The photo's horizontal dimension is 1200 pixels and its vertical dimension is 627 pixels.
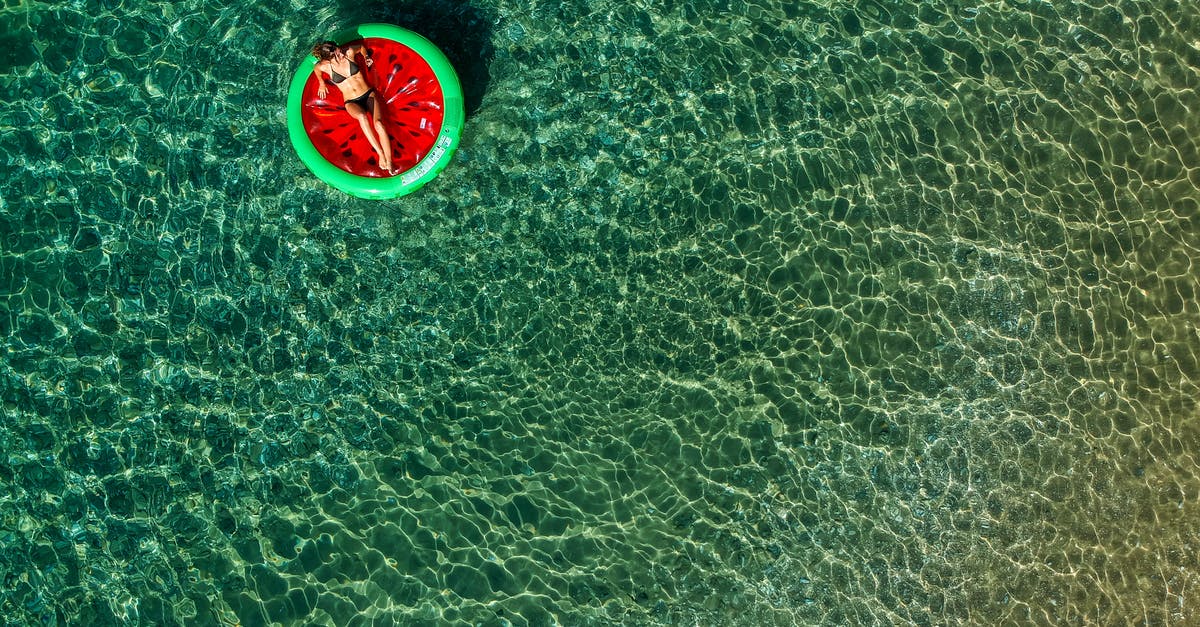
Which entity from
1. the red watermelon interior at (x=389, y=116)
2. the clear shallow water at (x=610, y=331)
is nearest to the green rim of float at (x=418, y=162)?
the red watermelon interior at (x=389, y=116)

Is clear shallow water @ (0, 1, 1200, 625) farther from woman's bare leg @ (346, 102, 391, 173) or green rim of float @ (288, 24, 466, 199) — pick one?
woman's bare leg @ (346, 102, 391, 173)

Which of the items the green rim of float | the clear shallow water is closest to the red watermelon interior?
the green rim of float

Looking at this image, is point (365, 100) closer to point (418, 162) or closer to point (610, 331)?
point (418, 162)

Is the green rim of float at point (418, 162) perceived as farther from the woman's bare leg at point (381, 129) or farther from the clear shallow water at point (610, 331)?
the clear shallow water at point (610, 331)

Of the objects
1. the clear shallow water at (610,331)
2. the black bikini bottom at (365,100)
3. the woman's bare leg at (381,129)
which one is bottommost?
the clear shallow water at (610,331)

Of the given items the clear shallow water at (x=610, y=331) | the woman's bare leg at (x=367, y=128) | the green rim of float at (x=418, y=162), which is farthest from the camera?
the clear shallow water at (x=610, y=331)

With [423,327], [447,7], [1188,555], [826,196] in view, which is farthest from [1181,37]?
[423,327]
